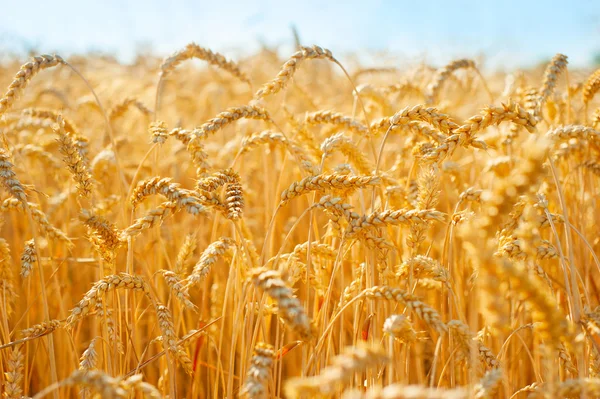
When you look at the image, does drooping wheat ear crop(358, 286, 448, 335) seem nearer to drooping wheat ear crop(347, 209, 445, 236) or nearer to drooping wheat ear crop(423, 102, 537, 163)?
drooping wheat ear crop(347, 209, 445, 236)

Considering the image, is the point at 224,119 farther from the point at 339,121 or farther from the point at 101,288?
the point at 101,288

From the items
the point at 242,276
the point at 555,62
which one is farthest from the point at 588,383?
the point at 555,62

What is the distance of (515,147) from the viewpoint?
254 cm

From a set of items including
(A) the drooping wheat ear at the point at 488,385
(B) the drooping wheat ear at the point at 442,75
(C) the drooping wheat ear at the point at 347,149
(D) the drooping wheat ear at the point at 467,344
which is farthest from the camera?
(B) the drooping wheat ear at the point at 442,75

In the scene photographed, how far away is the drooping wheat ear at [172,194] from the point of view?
113 cm

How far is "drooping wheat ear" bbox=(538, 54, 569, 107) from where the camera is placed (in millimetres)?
1873

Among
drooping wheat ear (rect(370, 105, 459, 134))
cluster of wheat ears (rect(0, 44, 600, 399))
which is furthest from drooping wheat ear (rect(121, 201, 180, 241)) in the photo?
drooping wheat ear (rect(370, 105, 459, 134))

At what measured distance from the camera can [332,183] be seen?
4.17 ft

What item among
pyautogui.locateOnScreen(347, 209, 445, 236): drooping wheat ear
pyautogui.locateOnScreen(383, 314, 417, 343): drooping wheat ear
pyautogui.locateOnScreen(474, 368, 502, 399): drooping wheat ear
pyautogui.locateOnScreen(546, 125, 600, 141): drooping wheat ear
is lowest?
pyautogui.locateOnScreen(474, 368, 502, 399): drooping wheat ear

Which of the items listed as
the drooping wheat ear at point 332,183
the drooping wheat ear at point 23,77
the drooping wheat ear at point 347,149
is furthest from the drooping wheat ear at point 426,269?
the drooping wheat ear at point 23,77

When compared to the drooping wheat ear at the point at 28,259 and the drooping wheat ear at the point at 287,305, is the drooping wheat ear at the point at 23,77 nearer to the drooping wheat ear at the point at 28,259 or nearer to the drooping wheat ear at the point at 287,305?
the drooping wheat ear at the point at 28,259

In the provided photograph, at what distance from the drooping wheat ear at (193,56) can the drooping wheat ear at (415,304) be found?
4.60 feet

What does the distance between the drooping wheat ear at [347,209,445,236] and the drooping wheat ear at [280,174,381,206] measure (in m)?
0.08

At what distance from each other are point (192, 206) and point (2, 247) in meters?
0.82
